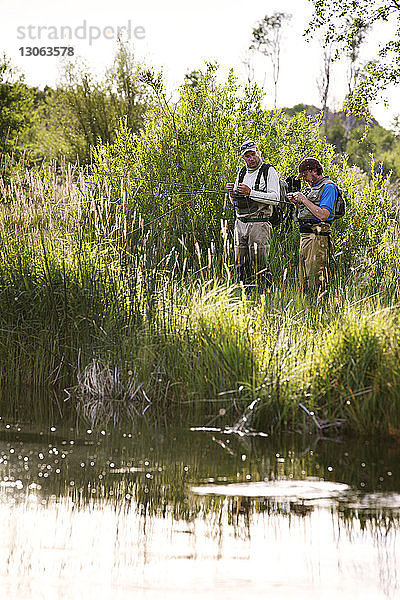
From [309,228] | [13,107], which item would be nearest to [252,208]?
[309,228]

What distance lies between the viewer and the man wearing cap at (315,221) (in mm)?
9273

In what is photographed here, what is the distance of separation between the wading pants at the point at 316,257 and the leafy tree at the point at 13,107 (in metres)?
23.6

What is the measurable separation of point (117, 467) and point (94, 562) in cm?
158

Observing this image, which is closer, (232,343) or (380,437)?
(380,437)

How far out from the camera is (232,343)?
712cm

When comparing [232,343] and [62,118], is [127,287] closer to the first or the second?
[232,343]

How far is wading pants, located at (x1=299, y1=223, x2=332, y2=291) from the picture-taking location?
378 inches

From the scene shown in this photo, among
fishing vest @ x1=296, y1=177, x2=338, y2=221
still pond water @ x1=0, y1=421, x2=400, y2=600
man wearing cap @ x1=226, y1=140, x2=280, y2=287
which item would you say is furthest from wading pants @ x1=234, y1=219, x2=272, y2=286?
still pond water @ x1=0, y1=421, x2=400, y2=600

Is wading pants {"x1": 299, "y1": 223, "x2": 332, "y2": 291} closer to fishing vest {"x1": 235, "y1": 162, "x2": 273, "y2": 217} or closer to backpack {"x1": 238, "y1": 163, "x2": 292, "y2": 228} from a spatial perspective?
backpack {"x1": 238, "y1": 163, "x2": 292, "y2": 228}

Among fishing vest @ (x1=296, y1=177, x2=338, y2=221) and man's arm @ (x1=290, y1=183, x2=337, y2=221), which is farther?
fishing vest @ (x1=296, y1=177, x2=338, y2=221)

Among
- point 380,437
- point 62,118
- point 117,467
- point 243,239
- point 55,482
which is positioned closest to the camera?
point 55,482

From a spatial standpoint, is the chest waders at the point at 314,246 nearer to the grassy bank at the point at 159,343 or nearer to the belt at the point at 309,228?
the belt at the point at 309,228

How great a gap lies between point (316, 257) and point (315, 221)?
393mm

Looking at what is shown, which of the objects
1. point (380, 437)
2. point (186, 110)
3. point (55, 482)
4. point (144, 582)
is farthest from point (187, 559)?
point (186, 110)
